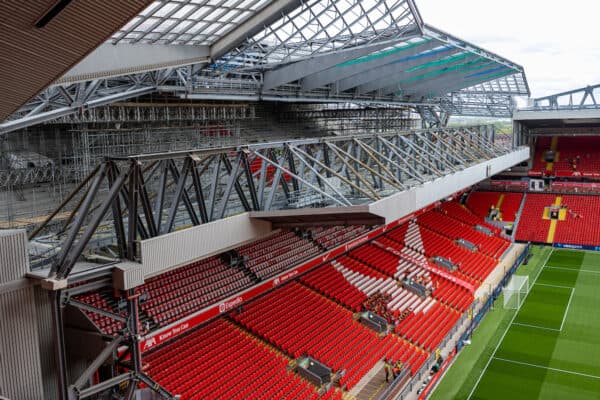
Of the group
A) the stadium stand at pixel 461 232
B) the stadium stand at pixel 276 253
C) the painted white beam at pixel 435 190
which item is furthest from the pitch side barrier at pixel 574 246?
the stadium stand at pixel 276 253

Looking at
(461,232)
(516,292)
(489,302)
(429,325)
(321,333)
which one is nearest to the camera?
(321,333)

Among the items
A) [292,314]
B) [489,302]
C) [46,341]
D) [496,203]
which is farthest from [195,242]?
[496,203]

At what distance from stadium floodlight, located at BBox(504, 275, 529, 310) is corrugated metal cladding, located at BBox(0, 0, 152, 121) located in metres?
25.2

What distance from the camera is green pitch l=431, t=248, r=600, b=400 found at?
2034 centimetres

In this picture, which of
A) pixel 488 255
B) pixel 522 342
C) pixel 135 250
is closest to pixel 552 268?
pixel 488 255

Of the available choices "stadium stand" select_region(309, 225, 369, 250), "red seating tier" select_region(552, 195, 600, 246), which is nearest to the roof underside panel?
"stadium stand" select_region(309, 225, 369, 250)

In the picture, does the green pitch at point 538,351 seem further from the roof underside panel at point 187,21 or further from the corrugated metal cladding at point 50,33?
the corrugated metal cladding at point 50,33

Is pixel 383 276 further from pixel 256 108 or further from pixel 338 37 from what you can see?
pixel 256 108

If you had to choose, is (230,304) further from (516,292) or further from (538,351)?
(516,292)

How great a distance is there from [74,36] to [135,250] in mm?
6249

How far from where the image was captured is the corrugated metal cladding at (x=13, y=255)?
11.6 m

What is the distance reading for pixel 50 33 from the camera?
28.3ft

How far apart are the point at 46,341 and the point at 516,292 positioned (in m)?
25.0

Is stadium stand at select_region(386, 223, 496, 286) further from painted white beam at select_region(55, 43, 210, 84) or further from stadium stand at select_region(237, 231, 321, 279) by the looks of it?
painted white beam at select_region(55, 43, 210, 84)
